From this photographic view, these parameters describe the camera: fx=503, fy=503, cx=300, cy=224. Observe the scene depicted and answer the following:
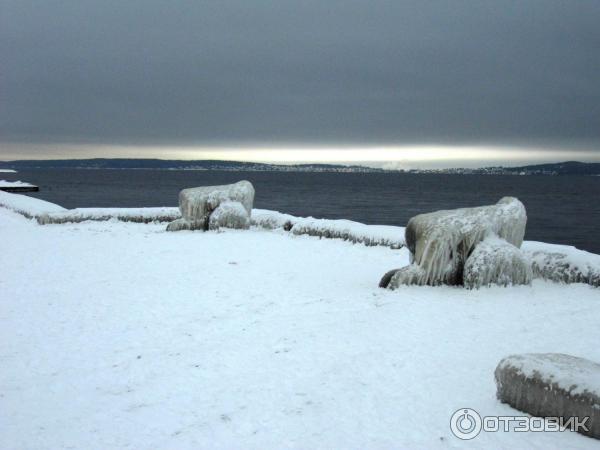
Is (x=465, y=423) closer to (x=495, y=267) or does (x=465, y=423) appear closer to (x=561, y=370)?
(x=561, y=370)

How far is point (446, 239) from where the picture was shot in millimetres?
13102

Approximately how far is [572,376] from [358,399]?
2640mm

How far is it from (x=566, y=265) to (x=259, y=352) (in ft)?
32.0

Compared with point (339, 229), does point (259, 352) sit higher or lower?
lower

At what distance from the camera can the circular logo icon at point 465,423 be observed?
19.3 feet

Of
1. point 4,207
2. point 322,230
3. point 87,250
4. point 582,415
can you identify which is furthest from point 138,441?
point 4,207

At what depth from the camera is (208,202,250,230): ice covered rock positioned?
81.6 ft

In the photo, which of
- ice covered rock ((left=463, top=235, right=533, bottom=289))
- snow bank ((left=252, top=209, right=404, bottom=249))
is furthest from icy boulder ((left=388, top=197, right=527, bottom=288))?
snow bank ((left=252, top=209, right=404, bottom=249))

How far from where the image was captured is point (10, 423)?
6.29 m

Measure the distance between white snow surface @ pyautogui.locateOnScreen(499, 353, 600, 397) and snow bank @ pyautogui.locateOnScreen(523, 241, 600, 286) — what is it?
8240 mm

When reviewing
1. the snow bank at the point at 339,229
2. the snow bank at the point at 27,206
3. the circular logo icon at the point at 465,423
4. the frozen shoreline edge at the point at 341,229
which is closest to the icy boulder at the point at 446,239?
the frozen shoreline edge at the point at 341,229

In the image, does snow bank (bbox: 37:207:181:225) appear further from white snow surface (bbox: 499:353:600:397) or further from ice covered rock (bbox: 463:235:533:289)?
white snow surface (bbox: 499:353:600:397)

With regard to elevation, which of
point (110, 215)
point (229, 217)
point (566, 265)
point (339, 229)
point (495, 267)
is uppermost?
point (495, 267)

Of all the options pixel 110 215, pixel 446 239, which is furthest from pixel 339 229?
pixel 110 215
